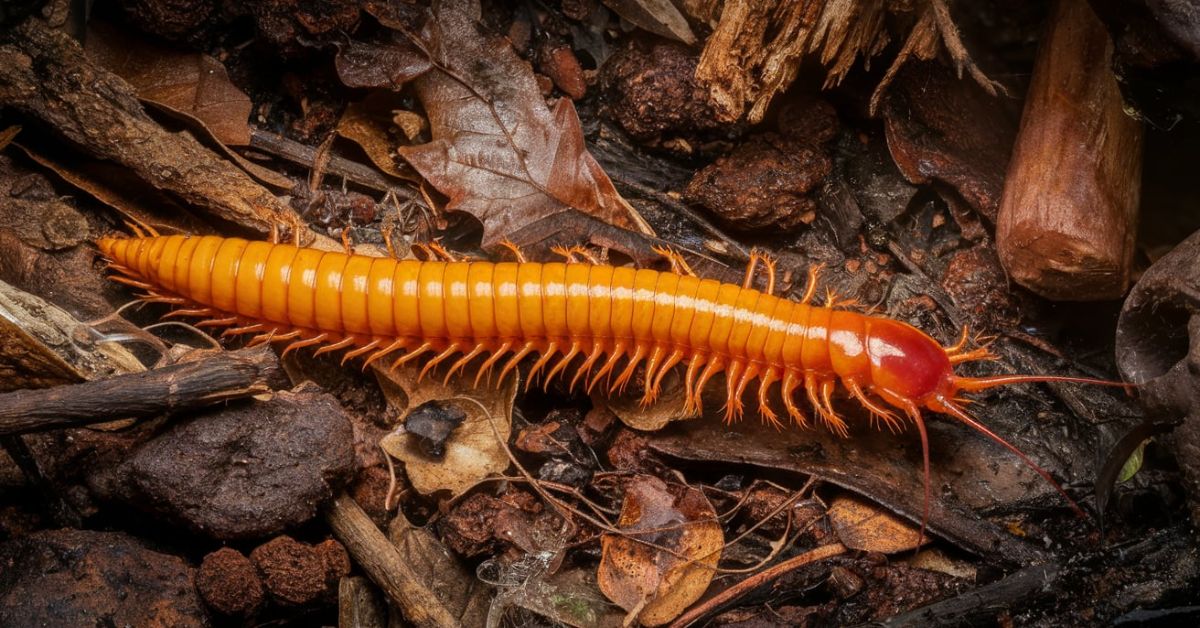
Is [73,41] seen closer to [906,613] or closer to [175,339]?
[175,339]

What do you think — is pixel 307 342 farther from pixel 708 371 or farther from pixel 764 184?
pixel 764 184

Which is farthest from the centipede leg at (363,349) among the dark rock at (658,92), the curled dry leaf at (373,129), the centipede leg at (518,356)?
the dark rock at (658,92)

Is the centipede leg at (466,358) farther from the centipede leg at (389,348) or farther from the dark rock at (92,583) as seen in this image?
the dark rock at (92,583)

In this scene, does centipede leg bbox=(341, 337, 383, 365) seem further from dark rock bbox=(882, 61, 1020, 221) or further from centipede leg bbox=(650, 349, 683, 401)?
dark rock bbox=(882, 61, 1020, 221)

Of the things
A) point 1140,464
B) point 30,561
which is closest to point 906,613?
point 1140,464

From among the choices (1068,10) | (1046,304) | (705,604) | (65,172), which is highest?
(1068,10)
